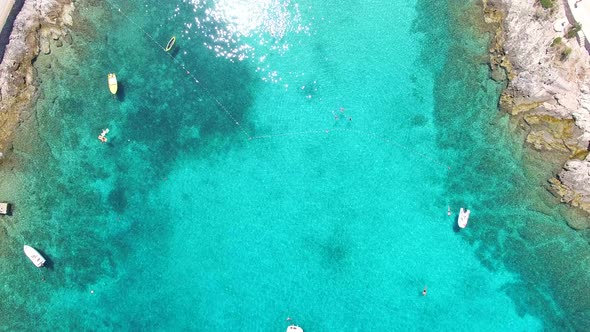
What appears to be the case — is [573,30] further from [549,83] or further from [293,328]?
[293,328]

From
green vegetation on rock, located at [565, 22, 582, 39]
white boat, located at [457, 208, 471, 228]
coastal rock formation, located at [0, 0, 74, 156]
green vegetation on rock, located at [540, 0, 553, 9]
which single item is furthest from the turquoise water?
green vegetation on rock, located at [565, 22, 582, 39]

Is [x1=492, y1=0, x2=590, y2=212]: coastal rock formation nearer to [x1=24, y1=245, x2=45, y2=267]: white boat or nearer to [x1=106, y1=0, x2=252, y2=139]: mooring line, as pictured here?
[x1=106, y1=0, x2=252, y2=139]: mooring line

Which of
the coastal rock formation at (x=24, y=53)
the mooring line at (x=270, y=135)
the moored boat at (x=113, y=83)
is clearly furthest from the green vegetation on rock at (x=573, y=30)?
the coastal rock formation at (x=24, y=53)

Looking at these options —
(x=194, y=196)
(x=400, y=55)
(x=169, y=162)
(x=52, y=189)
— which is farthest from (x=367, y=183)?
(x=52, y=189)

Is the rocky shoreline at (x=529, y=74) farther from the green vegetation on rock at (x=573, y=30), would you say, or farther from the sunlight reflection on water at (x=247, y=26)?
the sunlight reflection on water at (x=247, y=26)

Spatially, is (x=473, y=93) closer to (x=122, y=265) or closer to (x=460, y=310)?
(x=460, y=310)
